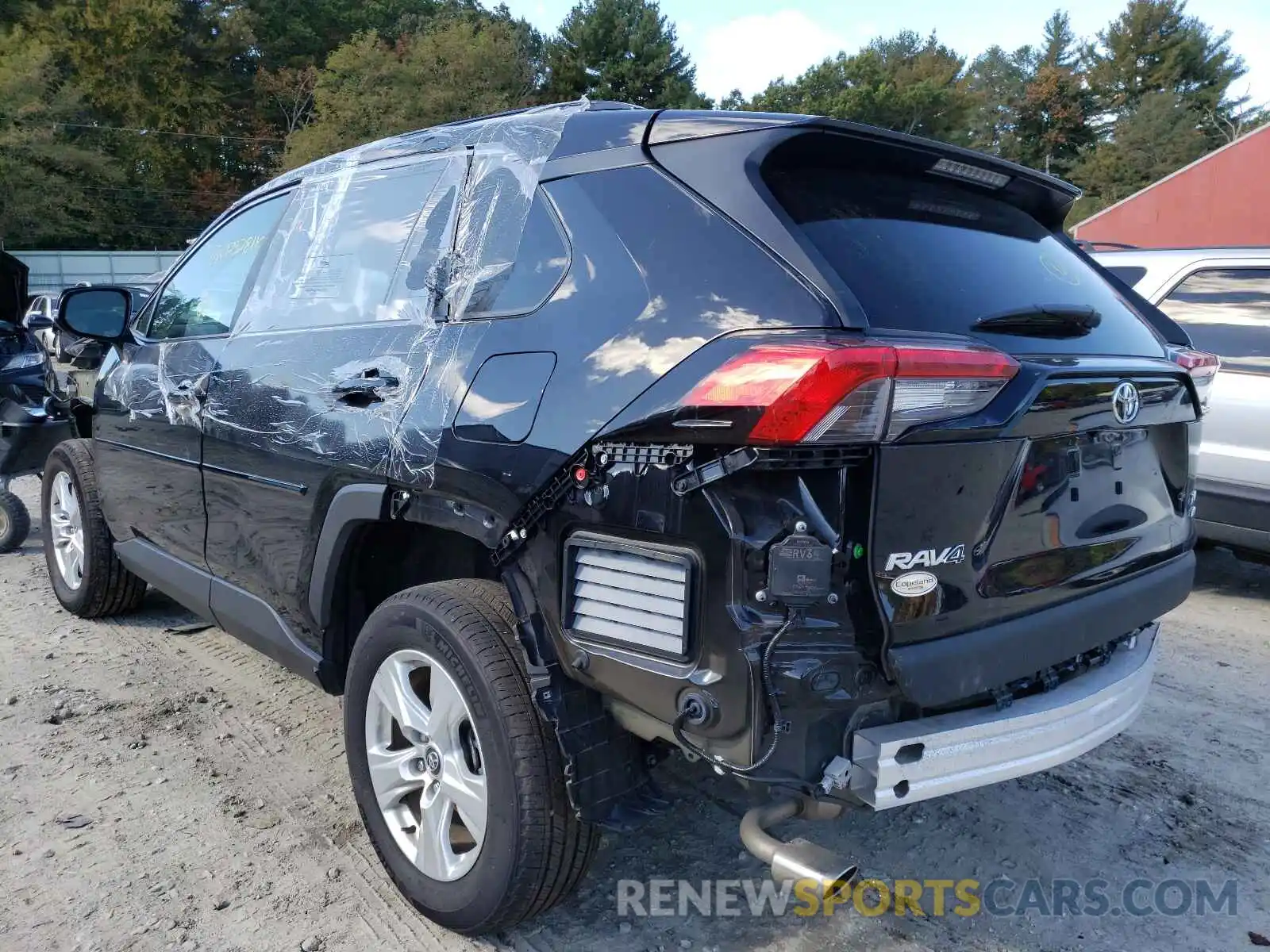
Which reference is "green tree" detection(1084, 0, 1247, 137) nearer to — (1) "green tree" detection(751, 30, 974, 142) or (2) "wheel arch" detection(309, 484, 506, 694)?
(1) "green tree" detection(751, 30, 974, 142)

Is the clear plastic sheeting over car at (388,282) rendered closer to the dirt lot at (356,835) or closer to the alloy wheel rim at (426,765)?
the alloy wheel rim at (426,765)

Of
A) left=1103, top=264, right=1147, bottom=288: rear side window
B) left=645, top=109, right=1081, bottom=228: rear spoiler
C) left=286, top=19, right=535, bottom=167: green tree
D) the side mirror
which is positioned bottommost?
the side mirror

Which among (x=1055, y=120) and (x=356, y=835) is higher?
(x=1055, y=120)

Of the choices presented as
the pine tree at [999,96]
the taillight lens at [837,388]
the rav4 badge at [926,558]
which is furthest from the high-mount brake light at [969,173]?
the pine tree at [999,96]

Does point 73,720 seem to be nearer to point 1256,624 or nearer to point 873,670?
point 873,670

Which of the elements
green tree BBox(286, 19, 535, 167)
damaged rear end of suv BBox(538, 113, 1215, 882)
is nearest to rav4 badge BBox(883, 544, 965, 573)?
damaged rear end of suv BBox(538, 113, 1215, 882)

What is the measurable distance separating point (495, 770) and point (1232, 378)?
15.9 feet

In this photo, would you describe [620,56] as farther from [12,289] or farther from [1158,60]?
[12,289]

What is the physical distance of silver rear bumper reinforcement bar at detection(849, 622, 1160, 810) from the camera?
1848 millimetres

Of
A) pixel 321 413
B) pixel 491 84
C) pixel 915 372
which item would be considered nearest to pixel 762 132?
pixel 915 372

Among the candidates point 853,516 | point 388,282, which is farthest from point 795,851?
point 388,282

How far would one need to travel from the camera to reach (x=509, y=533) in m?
2.18

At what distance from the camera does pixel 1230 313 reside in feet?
17.5

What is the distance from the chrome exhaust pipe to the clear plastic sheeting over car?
3.70 ft
